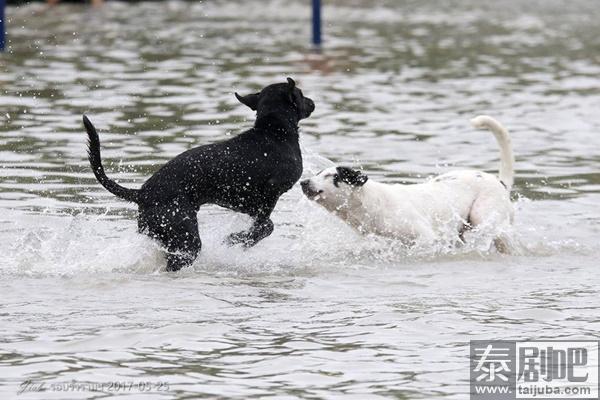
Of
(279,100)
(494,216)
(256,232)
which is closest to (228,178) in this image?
(256,232)

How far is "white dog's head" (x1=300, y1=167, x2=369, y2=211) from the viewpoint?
29.9 feet

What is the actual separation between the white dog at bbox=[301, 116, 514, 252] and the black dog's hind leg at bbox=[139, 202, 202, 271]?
92cm

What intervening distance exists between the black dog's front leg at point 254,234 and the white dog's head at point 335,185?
0.34 m

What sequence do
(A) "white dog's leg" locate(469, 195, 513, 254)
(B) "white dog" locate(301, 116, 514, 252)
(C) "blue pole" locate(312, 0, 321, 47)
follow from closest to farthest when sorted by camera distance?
1. (B) "white dog" locate(301, 116, 514, 252)
2. (A) "white dog's leg" locate(469, 195, 513, 254)
3. (C) "blue pole" locate(312, 0, 321, 47)

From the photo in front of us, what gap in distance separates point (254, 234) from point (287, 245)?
2.14ft

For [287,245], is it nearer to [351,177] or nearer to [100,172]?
[351,177]

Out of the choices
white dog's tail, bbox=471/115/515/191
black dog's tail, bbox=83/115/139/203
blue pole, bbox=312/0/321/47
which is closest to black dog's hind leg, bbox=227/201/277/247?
black dog's tail, bbox=83/115/139/203

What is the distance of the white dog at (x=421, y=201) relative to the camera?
917cm

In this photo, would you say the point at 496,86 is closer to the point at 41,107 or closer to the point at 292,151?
the point at 41,107

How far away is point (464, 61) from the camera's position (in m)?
23.1

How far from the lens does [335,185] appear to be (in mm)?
9164

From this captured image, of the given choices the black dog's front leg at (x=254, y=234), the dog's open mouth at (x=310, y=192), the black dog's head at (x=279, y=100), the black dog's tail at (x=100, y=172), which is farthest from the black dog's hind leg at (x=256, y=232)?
the black dog's tail at (x=100, y=172)

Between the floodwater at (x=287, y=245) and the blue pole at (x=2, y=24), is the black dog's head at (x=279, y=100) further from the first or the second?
the blue pole at (x=2, y=24)

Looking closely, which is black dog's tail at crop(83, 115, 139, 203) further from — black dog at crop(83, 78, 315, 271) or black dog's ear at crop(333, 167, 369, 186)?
black dog's ear at crop(333, 167, 369, 186)
